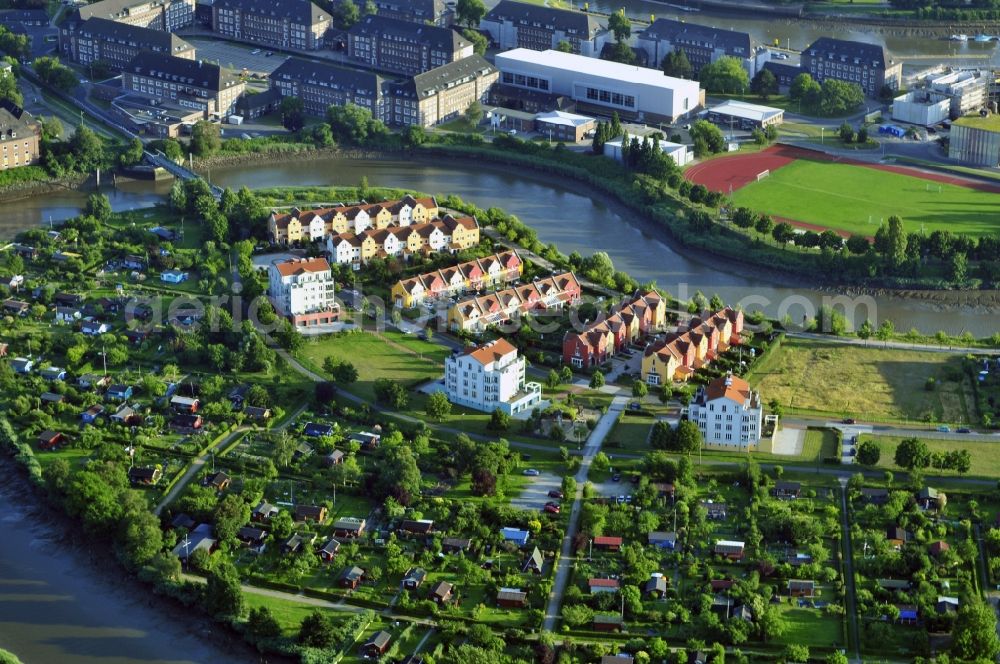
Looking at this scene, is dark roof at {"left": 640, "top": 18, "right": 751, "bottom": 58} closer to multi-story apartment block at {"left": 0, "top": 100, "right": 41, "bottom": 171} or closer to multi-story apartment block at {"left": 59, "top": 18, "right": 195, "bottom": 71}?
multi-story apartment block at {"left": 59, "top": 18, "right": 195, "bottom": 71}

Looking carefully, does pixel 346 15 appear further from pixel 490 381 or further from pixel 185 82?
pixel 490 381

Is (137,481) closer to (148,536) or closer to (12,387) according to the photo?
(148,536)

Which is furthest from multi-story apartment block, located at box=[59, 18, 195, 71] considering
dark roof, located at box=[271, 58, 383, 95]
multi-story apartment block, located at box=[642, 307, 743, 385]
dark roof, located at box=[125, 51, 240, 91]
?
multi-story apartment block, located at box=[642, 307, 743, 385]

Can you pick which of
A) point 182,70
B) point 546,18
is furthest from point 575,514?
point 546,18

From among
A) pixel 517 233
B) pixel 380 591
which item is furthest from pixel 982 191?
pixel 380 591

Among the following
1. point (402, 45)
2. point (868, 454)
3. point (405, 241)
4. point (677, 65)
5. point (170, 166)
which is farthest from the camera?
point (402, 45)

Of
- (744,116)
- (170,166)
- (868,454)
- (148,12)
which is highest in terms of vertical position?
(148,12)

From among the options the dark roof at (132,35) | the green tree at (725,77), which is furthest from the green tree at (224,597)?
the green tree at (725,77)
